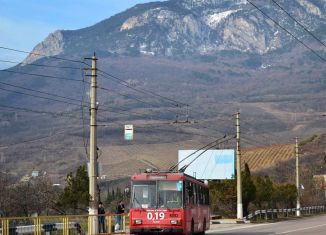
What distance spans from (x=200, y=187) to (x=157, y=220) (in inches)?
235

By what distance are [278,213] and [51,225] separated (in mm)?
52957

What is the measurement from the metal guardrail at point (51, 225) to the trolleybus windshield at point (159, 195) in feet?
9.39

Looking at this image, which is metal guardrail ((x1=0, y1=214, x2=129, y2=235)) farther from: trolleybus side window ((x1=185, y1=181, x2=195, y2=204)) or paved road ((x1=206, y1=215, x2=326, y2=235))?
paved road ((x1=206, y1=215, x2=326, y2=235))

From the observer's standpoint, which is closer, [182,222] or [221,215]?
[182,222]

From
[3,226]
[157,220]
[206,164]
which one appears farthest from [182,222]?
[206,164]

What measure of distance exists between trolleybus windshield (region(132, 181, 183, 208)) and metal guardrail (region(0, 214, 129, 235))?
2.86m

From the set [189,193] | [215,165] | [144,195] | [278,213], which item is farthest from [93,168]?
[215,165]

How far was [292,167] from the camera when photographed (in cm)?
16975

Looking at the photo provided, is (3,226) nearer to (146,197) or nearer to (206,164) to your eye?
(146,197)

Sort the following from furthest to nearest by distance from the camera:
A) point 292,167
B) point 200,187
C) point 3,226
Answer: point 292,167 → point 200,187 → point 3,226

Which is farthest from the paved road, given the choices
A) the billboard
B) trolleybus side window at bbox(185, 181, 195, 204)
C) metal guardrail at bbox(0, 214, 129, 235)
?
the billboard

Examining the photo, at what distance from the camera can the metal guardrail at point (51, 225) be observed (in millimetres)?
31078

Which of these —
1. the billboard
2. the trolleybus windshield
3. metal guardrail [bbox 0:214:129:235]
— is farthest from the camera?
the billboard

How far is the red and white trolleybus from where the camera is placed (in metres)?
36.2
